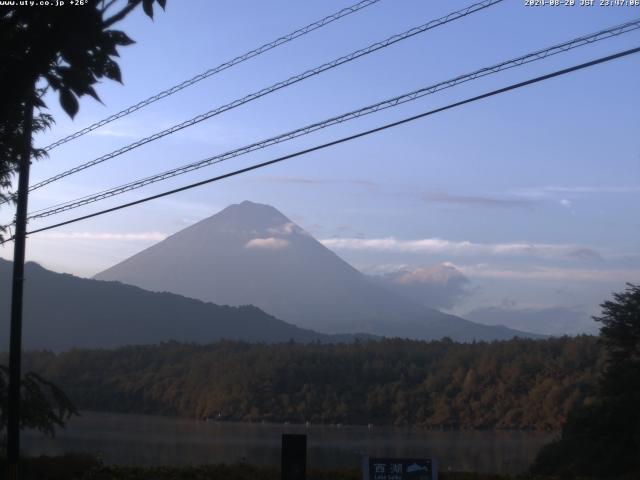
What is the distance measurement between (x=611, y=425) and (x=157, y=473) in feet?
52.2

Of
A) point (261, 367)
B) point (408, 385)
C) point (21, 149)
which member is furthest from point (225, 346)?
point (21, 149)

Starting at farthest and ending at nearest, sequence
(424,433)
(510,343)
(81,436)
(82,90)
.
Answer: (510,343), (424,433), (81,436), (82,90)

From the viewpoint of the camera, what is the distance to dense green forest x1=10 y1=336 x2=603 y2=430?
1734 inches

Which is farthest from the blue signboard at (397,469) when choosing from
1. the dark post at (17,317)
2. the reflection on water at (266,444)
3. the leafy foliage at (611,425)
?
the leafy foliage at (611,425)

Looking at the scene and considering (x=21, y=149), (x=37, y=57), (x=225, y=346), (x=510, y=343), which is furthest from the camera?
(x=225, y=346)

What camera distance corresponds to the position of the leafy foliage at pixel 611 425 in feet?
83.4

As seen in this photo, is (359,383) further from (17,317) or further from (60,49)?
(60,49)

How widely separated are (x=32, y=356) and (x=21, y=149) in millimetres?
48500

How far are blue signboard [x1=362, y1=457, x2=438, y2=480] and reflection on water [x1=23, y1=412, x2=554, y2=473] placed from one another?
1006cm

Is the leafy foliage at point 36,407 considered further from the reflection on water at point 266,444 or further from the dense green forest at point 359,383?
the dense green forest at point 359,383

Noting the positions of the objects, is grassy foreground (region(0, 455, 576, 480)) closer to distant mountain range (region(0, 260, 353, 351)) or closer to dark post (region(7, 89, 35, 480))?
dark post (region(7, 89, 35, 480))

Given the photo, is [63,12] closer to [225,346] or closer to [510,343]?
[510,343]

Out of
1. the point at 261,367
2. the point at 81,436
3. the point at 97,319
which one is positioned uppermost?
the point at 97,319

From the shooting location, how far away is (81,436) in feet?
106
